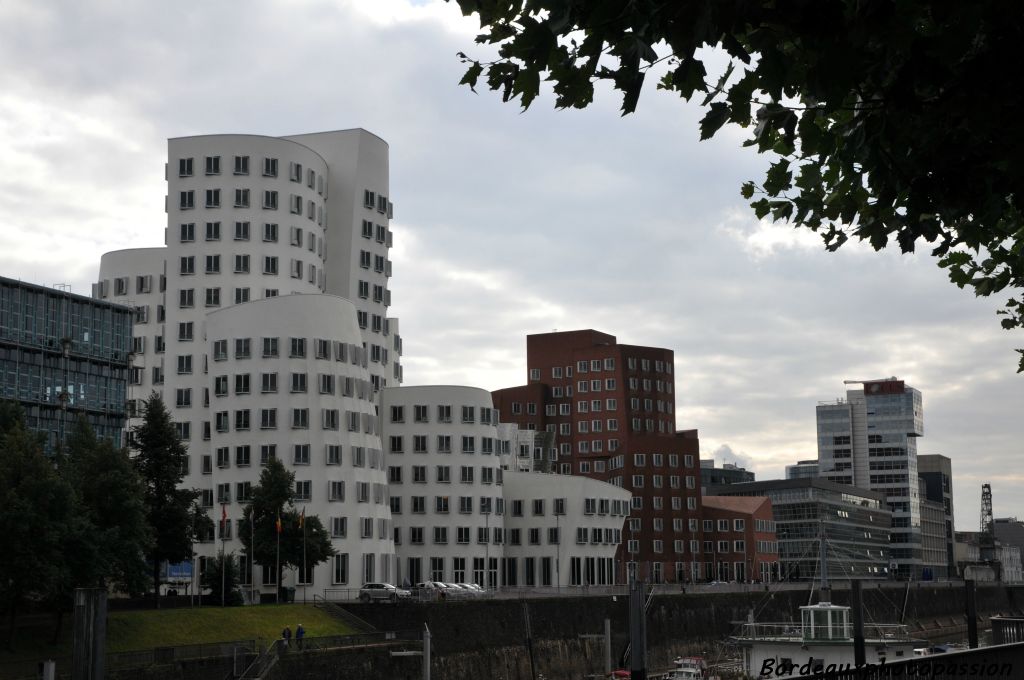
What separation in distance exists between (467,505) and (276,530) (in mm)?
38976

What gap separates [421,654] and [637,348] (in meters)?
114

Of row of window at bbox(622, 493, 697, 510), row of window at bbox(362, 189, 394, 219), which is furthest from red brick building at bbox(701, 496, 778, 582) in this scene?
row of window at bbox(362, 189, 394, 219)

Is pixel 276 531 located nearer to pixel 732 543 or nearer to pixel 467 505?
pixel 467 505

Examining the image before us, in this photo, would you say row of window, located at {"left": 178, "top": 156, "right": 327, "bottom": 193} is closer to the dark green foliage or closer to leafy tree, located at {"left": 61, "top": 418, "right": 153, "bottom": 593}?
the dark green foliage

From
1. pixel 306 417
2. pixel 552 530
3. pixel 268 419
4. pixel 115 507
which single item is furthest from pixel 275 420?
pixel 552 530

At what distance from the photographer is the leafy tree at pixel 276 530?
9800cm

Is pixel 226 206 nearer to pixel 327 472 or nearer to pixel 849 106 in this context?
pixel 327 472

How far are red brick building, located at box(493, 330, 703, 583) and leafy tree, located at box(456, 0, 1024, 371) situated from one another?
163792 millimetres

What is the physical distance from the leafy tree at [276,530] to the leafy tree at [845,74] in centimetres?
8952

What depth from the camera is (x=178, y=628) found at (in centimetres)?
7631

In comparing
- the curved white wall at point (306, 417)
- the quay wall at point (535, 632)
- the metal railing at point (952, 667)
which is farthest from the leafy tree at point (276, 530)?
the metal railing at point (952, 667)

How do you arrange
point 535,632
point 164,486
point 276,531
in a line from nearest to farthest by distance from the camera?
point 164,486 → point 276,531 → point 535,632

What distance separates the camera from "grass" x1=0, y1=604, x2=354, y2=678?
6631 centimetres

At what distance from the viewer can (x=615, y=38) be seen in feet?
31.5
